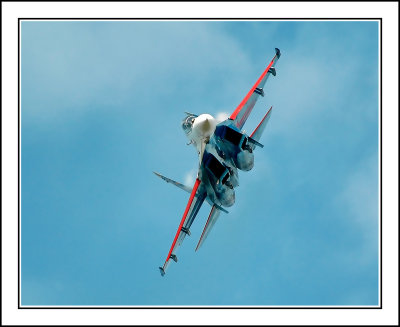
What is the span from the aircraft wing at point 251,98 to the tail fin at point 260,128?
6.30ft

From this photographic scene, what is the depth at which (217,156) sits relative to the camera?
184 feet

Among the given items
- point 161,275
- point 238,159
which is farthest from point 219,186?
point 161,275

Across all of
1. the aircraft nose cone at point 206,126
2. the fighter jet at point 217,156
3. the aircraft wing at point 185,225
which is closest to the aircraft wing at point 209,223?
the fighter jet at point 217,156

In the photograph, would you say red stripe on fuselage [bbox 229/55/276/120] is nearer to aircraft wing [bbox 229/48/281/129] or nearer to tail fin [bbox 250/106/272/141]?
aircraft wing [bbox 229/48/281/129]

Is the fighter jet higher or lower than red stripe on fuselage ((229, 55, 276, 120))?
lower

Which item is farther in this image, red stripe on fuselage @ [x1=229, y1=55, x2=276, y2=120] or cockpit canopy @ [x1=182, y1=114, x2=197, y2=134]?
cockpit canopy @ [x1=182, y1=114, x2=197, y2=134]

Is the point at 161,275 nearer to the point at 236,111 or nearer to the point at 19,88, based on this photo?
the point at 236,111

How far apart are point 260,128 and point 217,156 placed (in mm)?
7234

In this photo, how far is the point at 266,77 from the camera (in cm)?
6456

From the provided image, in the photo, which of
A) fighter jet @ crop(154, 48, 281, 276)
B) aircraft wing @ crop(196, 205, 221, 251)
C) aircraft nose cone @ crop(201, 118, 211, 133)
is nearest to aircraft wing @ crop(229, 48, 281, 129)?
fighter jet @ crop(154, 48, 281, 276)

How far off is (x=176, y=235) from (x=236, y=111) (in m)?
17.3

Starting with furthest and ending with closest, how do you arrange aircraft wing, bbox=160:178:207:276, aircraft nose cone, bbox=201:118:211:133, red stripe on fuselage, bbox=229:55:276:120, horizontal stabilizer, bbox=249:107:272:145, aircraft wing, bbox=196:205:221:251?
aircraft wing, bbox=196:205:221:251 → aircraft wing, bbox=160:178:207:276 → horizontal stabilizer, bbox=249:107:272:145 → red stripe on fuselage, bbox=229:55:276:120 → aircraft nose cone, bbox=201:118:211:133

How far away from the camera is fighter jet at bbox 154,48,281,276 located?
2100 inches

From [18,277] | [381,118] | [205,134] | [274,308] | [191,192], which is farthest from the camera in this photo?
[191,192]
